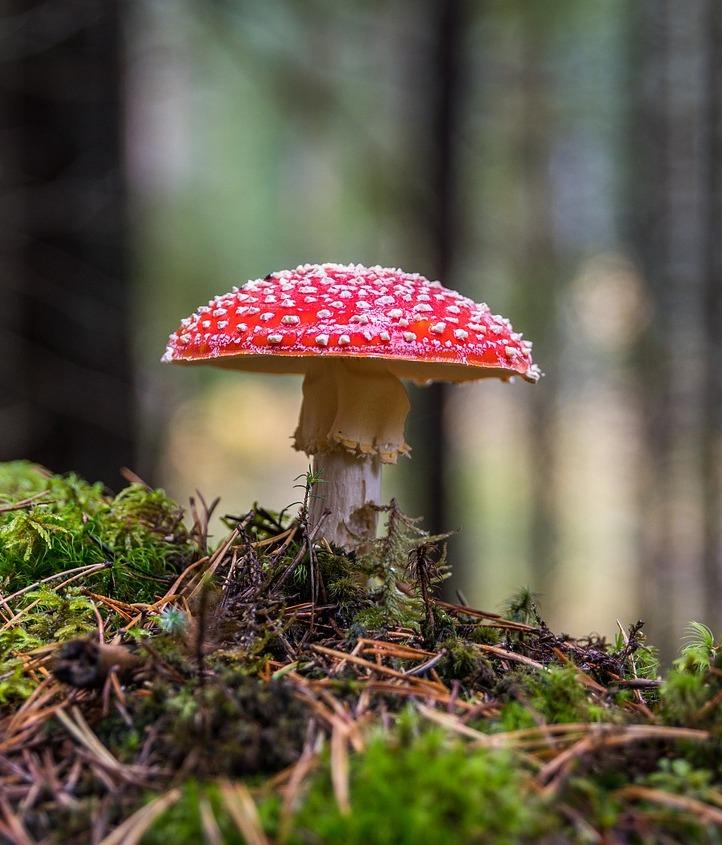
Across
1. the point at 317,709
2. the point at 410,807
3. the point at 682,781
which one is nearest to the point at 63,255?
the point at 317,709

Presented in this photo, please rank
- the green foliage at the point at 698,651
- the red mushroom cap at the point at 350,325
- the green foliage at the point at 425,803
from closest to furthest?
the green foliage at the point at 425,803 < the green foliage at the point at 698,651 < the red mushroom cap at the point at 350,325

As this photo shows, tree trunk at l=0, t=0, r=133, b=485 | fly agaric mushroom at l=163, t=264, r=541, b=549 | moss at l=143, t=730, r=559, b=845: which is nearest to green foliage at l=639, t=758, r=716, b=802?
moss at l=143, t=730, r=559, b=845

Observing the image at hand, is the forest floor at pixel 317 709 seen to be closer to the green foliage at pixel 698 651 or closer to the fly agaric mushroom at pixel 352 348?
the green foliage at pixel 698 651

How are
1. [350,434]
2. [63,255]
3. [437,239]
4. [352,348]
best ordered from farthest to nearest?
[437,239] → [63,255] → [350,434] → [352,348]

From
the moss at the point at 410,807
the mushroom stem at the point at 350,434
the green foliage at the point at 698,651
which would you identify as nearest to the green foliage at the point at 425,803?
the moss at the point at 410,807

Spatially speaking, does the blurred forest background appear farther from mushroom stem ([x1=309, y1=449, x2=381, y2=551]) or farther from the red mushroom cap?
the red mushroom cap

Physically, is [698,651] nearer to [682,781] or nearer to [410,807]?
[682,781]
